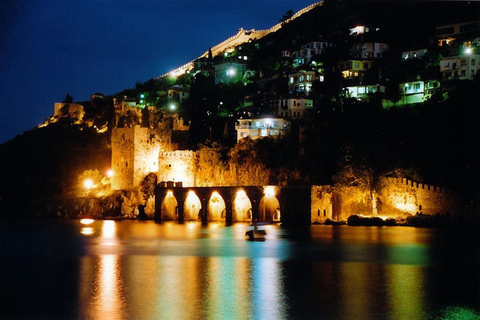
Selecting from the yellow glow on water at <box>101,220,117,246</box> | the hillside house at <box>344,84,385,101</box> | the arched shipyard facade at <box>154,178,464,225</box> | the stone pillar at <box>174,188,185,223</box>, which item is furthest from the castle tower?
the hillside house at <box>344,84,385,101</box>

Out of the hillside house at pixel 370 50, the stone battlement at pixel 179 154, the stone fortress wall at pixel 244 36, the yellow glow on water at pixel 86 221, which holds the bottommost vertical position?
the yellow glow on water at pixel 86 221

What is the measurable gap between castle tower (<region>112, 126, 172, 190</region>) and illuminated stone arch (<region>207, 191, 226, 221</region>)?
5966 millimetres

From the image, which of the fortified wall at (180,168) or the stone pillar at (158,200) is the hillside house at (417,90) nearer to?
the fortified wall at (180,168)

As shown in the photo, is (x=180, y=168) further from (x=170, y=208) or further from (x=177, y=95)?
(x=177, y=95)

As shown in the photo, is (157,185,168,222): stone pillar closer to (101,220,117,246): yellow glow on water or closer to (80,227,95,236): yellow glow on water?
(101,220,117,246): yellow glow on water

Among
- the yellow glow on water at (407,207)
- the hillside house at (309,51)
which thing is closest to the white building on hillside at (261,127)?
the yellow glow on water at (407,207)

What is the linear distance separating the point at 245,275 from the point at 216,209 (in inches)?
893

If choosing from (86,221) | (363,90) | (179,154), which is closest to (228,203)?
(179,154)

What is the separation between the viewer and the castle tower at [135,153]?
4953 cm

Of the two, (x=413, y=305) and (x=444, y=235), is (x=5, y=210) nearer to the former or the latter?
(x=444, y=235)

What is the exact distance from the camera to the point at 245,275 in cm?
2466

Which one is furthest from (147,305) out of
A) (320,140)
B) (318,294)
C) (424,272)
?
(320,140)

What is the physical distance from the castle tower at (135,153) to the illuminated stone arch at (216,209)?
235 inches

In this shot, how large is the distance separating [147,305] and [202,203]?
87.6 ft
